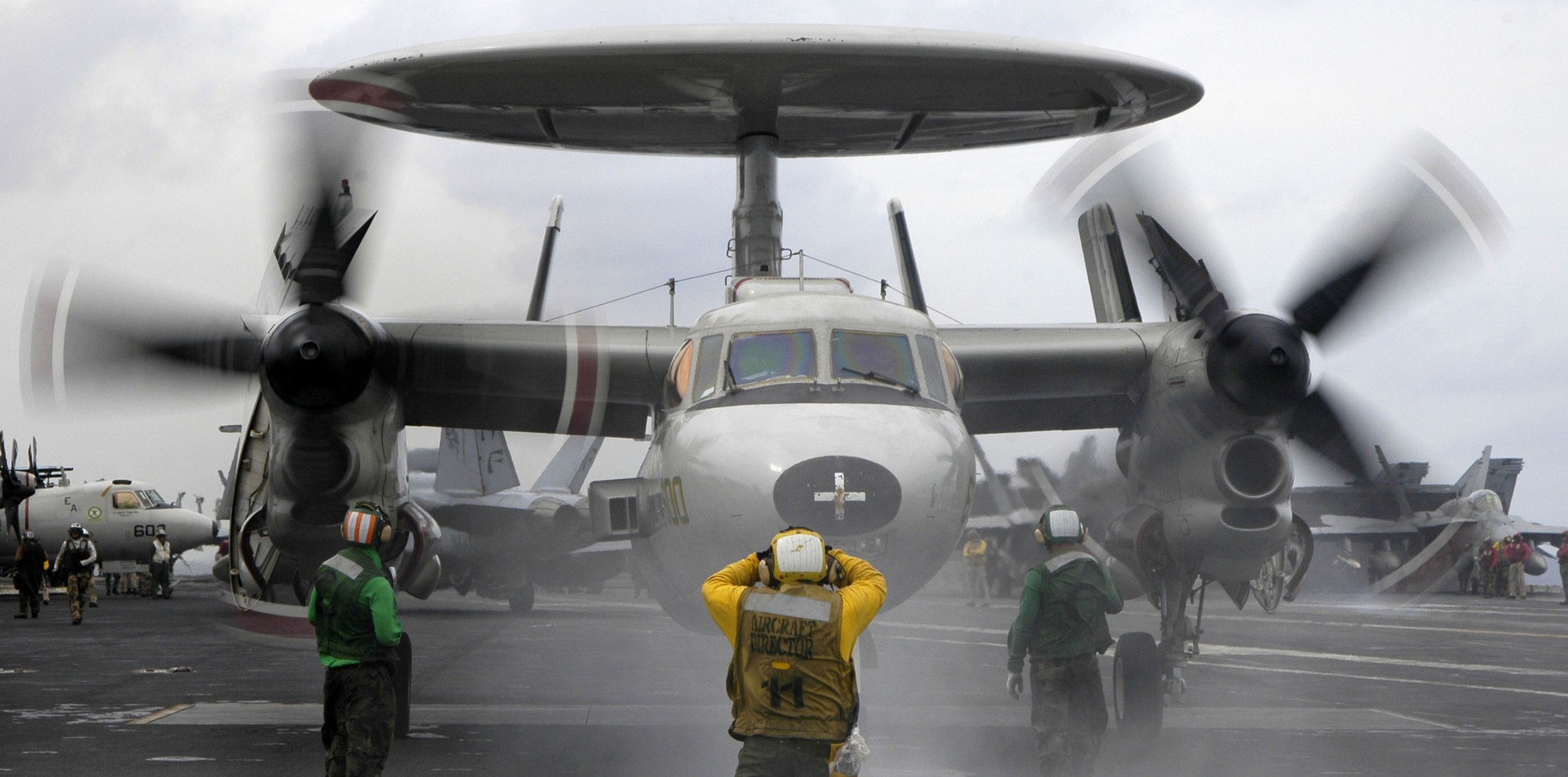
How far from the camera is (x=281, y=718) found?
13859mm

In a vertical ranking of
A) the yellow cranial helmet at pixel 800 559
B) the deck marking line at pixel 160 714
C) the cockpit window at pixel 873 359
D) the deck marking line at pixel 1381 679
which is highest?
the cockpit window at pixel 873 359

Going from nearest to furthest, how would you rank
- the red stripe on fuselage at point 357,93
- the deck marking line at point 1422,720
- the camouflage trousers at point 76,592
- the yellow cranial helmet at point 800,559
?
the yellow cranial helmet at point 800,559 < the red stripe on fuselage at point 357,93 < the deck marking line at point 1422,720 < the camouflage trousers at point 76,592

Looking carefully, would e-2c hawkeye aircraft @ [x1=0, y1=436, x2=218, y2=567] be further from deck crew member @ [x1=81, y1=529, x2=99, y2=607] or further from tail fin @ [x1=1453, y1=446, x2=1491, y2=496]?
tail fin @ [x1=1453, y1=446, x2=1491, y2=496]

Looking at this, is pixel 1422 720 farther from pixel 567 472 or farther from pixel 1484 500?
pixel 1484 500

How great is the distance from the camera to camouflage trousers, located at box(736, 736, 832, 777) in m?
6.21

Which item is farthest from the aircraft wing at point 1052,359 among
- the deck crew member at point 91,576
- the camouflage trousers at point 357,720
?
the deck crew member at point 91,576

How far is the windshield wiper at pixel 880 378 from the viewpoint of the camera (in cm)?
983

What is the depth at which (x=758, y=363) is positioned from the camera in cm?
996

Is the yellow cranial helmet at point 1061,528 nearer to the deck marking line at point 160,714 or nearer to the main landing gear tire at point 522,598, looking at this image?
the deck marking line at point 160,714

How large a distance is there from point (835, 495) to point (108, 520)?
44.1 m

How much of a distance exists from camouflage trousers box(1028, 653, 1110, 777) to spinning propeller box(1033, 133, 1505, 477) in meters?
4.20

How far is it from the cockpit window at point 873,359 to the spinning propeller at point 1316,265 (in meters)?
3.85

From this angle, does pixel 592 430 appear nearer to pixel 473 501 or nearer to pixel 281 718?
pixel 281 718

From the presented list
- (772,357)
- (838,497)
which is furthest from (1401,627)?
(838,497)
